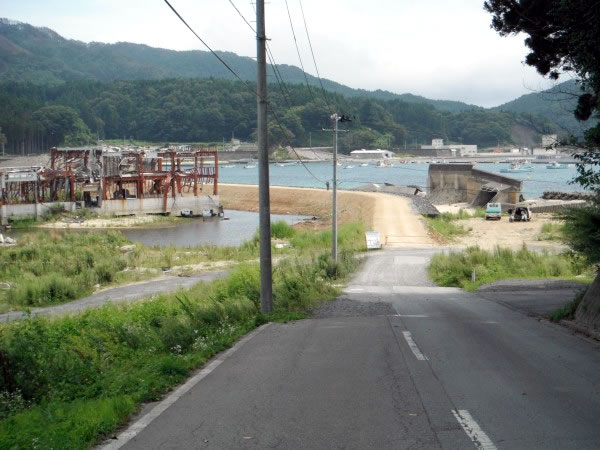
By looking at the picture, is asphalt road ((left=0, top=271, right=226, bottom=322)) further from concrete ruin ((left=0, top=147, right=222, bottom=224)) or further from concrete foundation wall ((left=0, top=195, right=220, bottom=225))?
concrete ruin ((left=0, top=147, right=222, bottom=224))

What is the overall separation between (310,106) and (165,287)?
1197 inches

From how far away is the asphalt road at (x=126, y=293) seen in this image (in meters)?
26.1

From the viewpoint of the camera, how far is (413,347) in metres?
11.7

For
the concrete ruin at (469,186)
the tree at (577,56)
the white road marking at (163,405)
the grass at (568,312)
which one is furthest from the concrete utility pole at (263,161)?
the concrete ruin at (469,186)

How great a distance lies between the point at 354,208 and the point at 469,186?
17.8 m

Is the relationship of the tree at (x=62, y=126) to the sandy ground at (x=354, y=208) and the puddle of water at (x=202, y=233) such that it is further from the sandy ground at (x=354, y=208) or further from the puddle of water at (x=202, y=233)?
the puddle of water at (x=202, y=233)

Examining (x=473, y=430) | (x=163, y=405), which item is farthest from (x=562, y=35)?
(x=163, y=405)

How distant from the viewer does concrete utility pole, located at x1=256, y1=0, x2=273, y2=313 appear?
16.3 m

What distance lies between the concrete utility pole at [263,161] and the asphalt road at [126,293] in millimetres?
10092

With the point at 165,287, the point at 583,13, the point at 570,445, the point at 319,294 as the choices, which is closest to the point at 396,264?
the point at 165,287

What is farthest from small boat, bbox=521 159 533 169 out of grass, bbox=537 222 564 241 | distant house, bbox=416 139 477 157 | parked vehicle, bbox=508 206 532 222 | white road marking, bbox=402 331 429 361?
white road marking, bbox=402 331 429 361

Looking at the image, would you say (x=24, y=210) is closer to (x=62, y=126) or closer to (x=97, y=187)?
(x=97, y=187)

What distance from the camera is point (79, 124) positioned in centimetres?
15938

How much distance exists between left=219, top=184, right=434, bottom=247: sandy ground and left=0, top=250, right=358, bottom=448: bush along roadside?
3370 cm
